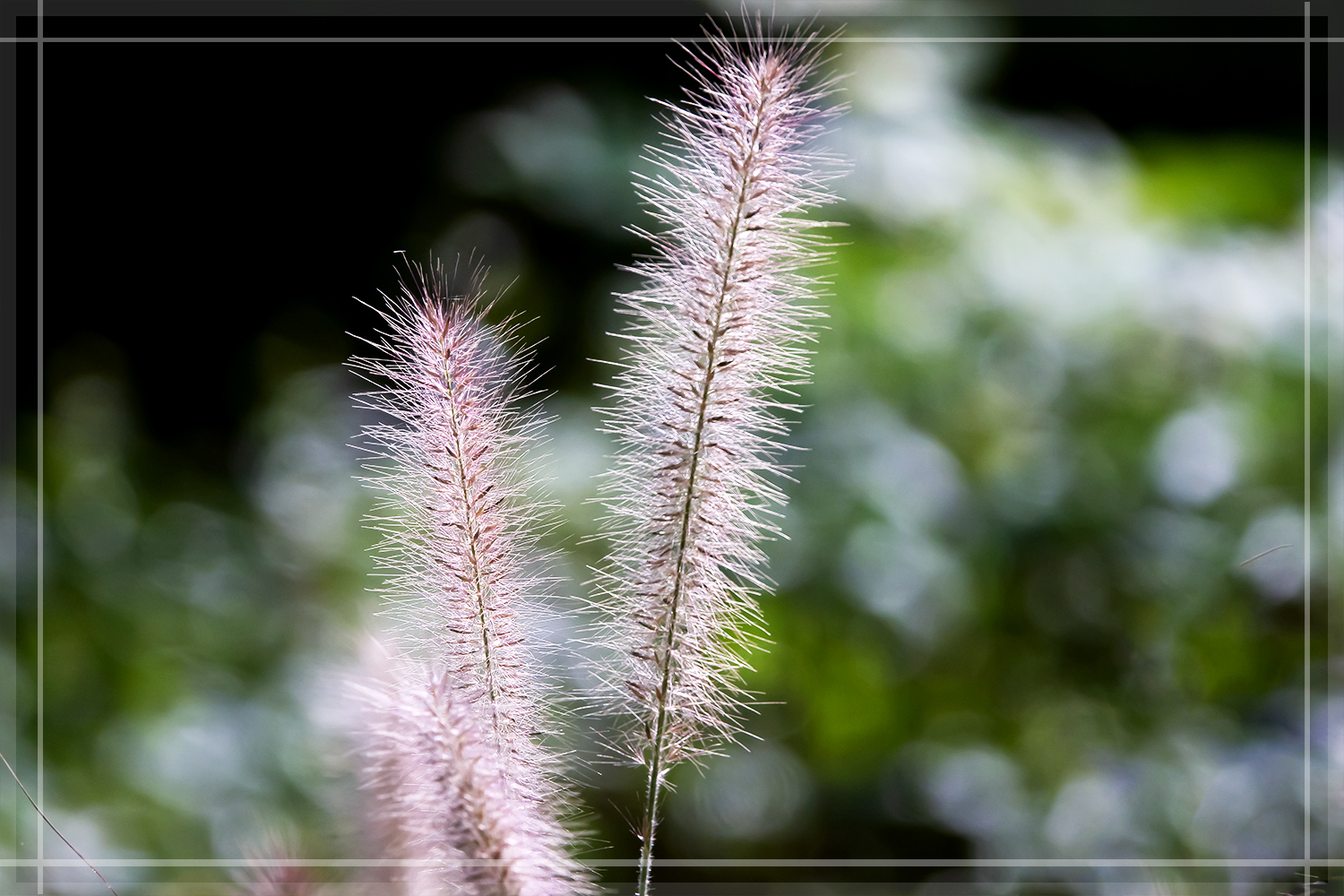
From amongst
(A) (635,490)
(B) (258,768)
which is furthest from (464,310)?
(B) (258,768)

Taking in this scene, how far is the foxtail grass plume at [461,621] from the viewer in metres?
0.24

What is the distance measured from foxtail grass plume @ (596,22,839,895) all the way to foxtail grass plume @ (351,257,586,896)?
3 centimetres

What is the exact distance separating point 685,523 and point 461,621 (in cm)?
7

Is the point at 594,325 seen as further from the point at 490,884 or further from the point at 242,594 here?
the point at 490,884

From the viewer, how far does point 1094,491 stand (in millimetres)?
1385

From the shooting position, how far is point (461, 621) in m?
0.31

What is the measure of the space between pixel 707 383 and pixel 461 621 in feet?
0.32
